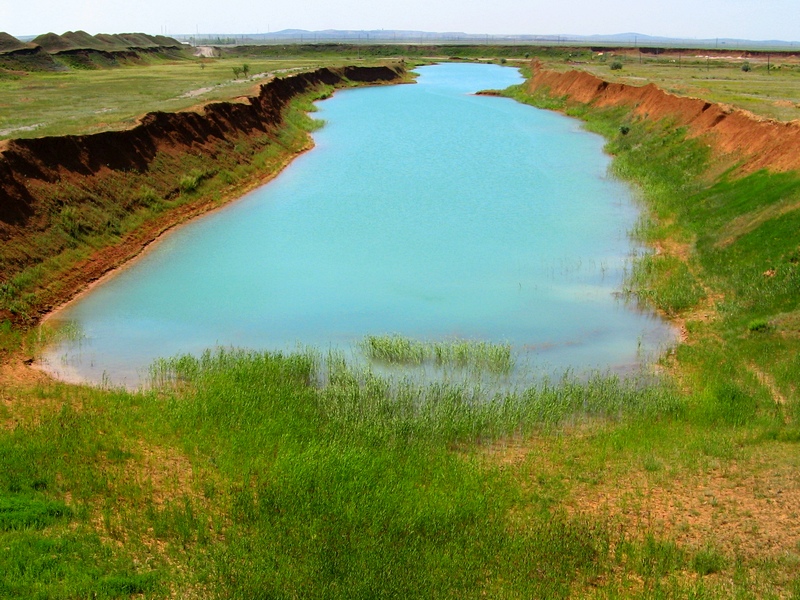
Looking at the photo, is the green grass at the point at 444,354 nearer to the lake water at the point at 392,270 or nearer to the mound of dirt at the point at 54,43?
the lake water at the point at 392,270

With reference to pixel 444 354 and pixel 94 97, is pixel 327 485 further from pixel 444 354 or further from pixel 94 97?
pixel 94 97

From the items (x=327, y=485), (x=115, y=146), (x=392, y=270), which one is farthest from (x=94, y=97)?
(x=327, y=485)

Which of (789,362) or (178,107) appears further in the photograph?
(178,107)

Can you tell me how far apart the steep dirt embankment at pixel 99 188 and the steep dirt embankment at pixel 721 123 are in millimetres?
20795

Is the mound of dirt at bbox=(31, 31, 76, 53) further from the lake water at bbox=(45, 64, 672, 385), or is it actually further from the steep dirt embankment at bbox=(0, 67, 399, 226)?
the lake water at bbox=(45, 64, 672, 385)

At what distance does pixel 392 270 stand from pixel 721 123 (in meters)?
19.9

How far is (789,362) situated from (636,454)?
4.77 meters

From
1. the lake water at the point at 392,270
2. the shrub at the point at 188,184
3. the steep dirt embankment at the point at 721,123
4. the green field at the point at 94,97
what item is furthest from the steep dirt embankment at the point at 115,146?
the steep dirt embankment at the point at 721,123

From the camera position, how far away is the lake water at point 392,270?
1955cm

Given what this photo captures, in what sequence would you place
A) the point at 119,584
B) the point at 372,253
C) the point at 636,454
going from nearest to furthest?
the point at 119,584 < the point at 636,454 < the point at 372,253

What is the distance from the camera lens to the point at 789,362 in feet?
53.5

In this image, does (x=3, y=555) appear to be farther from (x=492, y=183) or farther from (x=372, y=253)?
(x=492, y=183)

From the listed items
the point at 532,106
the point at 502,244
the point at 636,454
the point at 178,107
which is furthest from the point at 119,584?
the point at 532,106

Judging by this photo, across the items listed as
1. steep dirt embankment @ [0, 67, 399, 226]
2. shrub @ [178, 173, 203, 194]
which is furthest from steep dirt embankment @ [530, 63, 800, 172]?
steep dirt embankment @ [0, 67, 399, 226]
